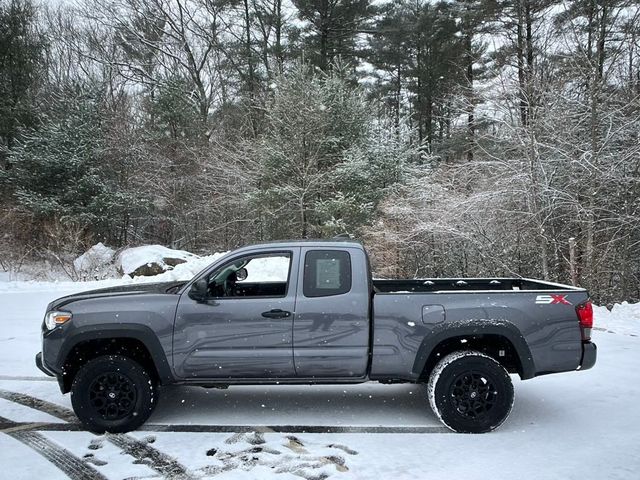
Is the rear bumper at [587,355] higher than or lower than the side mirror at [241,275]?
lower

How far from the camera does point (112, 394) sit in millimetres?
4492

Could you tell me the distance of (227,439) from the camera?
4.30 metres

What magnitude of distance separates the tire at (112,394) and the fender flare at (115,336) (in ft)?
0.66

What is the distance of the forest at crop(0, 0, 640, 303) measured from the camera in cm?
1207

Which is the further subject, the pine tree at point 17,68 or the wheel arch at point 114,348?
the pine tree at point 17,68

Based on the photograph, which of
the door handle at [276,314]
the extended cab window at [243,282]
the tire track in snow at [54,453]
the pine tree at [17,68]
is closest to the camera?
the tire track in snow at [54,453]

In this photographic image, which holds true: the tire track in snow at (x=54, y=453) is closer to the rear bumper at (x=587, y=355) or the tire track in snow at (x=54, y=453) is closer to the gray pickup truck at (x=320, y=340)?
the gray pickup truck at (x=320, y=340)

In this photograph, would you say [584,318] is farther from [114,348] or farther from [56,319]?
[56,319]

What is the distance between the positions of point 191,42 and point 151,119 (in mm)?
6475

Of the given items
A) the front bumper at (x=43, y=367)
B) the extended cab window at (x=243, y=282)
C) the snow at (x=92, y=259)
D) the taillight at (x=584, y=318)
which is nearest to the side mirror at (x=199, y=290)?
the extended cab window at (x=243, y=282)

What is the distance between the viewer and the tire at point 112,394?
14.6 feet

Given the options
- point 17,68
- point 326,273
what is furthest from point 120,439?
point 17,68

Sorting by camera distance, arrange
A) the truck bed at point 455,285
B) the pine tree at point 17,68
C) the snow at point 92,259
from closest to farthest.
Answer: the truck bed at point 455,285, the snow at point 92,259, the pine tree at point 17,68

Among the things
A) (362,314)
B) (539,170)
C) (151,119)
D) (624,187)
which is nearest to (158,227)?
(151,119)
